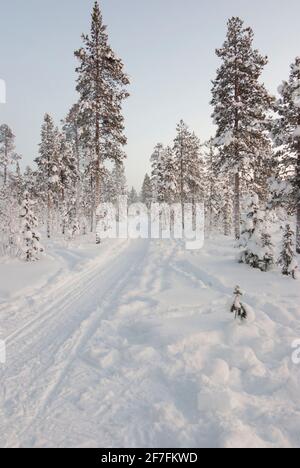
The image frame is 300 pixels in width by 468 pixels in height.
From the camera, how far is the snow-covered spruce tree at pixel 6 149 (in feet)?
135

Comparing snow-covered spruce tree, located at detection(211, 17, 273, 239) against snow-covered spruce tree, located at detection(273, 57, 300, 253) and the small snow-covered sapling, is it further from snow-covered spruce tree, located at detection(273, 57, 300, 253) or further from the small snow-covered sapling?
the small snow-covered sapling

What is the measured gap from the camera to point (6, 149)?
41250 millimetres

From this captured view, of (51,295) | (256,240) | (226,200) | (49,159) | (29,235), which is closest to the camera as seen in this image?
(51,295)

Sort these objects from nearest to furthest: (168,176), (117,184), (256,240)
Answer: (256,240) < (168,176) < (117,184)

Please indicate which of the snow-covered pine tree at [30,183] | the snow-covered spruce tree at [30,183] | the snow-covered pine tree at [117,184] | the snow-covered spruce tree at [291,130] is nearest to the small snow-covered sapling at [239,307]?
the snow-covered spruce tree at [291,130]

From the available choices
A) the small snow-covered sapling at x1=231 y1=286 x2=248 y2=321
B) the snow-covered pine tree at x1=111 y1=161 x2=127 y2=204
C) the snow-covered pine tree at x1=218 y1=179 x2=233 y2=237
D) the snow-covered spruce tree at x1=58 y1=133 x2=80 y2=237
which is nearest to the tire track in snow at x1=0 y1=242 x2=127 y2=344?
the small snow-covered sapling at x1=231 y1=286 x2=248 y2=321

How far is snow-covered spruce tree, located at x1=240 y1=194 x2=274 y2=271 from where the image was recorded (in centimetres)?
1268

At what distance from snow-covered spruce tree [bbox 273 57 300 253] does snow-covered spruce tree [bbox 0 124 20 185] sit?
117 ft

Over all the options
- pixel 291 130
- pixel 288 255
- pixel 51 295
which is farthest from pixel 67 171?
pixel 288 255

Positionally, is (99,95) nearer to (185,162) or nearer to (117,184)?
(185,162)

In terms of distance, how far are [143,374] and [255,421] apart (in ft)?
6.06

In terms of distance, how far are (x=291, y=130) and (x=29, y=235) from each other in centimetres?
1556

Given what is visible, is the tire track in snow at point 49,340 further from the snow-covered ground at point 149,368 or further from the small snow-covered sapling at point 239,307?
the small snow-covered sapling at point 239,307
